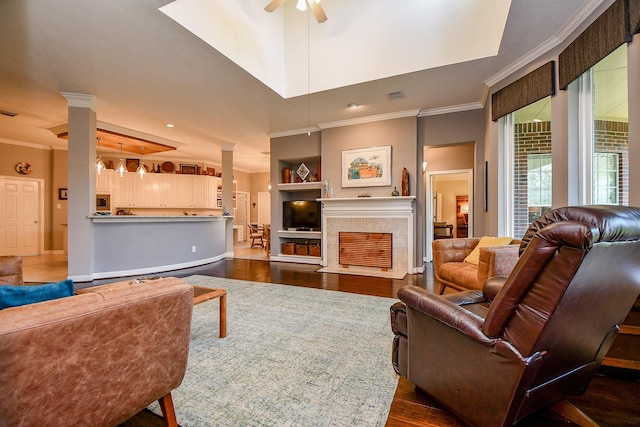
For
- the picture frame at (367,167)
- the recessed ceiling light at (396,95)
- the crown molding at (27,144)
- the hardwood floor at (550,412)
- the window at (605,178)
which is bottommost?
the hardwood floor at (550,412)

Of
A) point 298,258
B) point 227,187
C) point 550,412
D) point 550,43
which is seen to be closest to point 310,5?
point 550,43

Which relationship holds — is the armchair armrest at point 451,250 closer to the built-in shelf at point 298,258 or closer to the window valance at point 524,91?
the window valance at point 524,91

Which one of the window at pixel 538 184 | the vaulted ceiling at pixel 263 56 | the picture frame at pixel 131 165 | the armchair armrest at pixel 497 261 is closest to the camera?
the armchair armrest at pixel 497 261

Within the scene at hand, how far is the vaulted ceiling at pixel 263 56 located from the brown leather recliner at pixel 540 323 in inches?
95.5

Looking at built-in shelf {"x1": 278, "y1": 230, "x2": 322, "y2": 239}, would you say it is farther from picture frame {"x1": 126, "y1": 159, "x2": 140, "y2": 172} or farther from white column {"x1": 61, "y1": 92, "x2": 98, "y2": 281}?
picture frame {"x1": 126, "y1": 159, "x2": 140, "y2": 172}

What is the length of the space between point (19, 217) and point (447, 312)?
981 cm

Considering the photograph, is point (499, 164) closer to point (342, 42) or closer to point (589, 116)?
point (589, 116)

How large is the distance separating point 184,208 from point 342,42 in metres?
7.12

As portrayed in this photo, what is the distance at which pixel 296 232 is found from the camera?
6.25m

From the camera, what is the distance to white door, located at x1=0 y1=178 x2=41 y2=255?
6715 millimetres

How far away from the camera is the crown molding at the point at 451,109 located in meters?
4.74

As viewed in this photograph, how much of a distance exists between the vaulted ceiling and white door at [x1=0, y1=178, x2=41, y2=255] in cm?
245

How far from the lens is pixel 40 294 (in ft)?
3.51

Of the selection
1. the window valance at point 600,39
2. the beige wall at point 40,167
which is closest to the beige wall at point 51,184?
the beige wall at point 40,167
